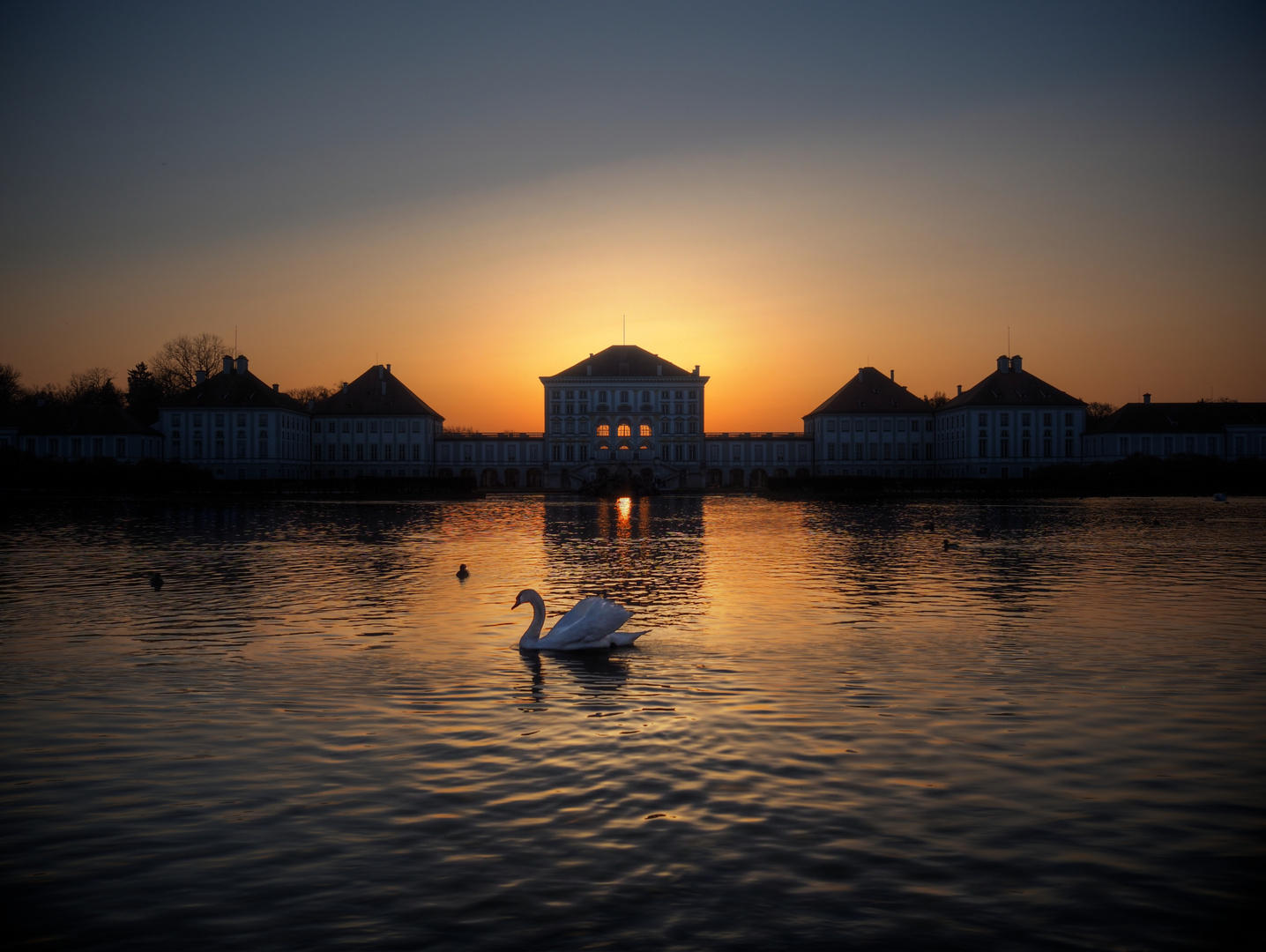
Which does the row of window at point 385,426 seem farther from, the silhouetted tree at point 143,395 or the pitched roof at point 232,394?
the silhouetted tree at point 143,395

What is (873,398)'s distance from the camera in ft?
417

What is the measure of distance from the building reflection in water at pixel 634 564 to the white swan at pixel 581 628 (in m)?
2.24

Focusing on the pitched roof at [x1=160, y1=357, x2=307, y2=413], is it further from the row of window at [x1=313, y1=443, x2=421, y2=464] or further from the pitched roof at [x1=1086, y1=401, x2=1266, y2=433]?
the pitched roof at [x1=1086, y1=401, x2=1266, y2=433]

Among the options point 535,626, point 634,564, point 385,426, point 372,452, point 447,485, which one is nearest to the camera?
point 535,626

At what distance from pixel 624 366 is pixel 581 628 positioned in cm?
11758

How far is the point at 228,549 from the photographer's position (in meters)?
28.9

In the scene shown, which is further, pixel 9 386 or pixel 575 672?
pixel 9 386

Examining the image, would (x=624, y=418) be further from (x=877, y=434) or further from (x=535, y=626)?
(x=535, y=626)

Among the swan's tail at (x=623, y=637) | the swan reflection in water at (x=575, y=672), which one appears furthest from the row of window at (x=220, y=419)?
the swan reflection in water at (x=575, y=672)

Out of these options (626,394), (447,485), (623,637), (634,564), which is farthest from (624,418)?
(623,637)

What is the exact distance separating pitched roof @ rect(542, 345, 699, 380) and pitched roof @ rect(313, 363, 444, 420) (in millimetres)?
16631

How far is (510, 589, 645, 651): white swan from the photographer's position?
12.8 metres

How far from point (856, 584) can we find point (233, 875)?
16.0 meters

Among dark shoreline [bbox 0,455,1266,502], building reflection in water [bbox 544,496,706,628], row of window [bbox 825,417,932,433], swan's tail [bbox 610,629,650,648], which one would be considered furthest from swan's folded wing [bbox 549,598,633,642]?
row of window [bbox 825,417,932,433]
